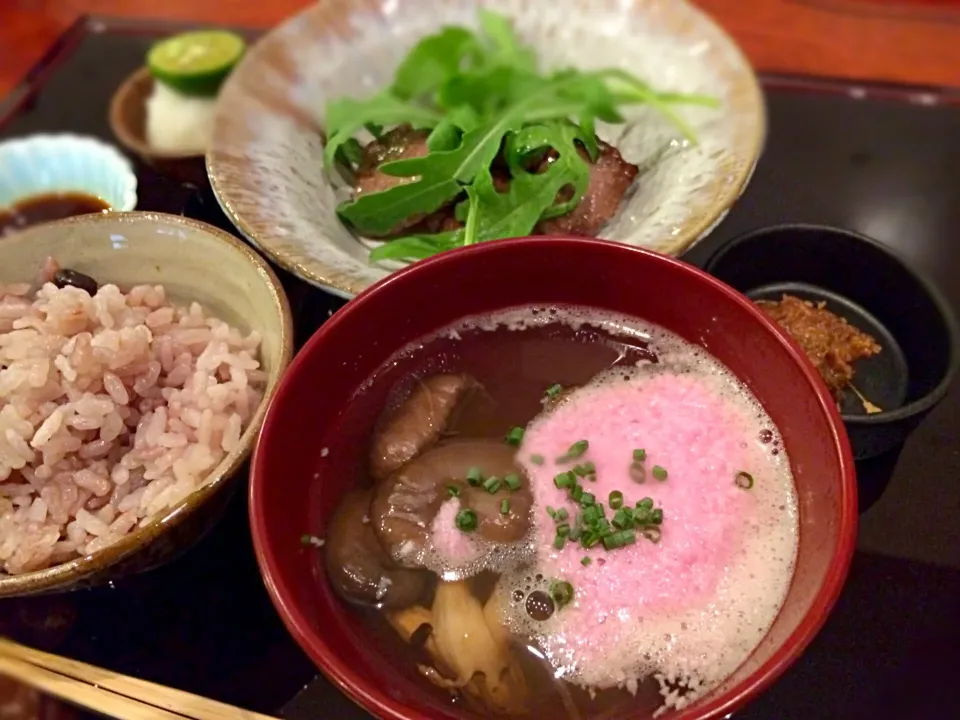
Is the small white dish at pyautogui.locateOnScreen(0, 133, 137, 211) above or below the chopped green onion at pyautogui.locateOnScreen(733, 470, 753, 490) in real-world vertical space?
above

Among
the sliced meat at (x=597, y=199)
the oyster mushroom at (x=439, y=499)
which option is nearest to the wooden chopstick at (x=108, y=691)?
the oyster mushroom at (x=439, y=499)

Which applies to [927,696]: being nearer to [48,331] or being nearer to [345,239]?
[345,239]

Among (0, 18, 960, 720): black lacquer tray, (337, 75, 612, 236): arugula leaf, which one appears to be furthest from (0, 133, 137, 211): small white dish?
(337, 75, 612, 236): arugula leaf

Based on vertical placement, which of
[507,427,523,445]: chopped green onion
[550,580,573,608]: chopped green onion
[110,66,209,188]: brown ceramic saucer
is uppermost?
[110,66,209,188]: brown ceramic saucer

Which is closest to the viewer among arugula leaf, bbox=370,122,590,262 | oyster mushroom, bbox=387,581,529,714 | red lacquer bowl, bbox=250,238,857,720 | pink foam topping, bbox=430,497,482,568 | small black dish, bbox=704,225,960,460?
red lacquer bowl, bbox=250,238,857,720

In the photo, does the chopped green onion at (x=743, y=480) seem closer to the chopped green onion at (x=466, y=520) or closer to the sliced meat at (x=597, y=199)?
the chopped green onion at (x=466, y=520)

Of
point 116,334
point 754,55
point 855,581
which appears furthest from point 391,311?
point 754,55

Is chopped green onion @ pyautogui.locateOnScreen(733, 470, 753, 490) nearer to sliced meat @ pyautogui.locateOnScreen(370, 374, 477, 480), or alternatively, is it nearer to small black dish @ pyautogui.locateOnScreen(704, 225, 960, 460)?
small black dish @ pyautogui.locateOnScreen(704, 225, 960, 460)
